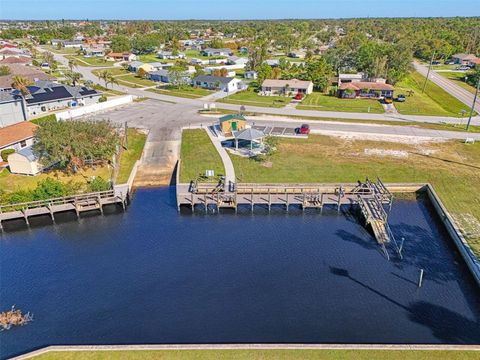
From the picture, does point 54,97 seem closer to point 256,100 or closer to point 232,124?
point 232,124

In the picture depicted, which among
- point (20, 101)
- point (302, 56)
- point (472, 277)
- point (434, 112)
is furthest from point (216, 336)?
point (302, 56)

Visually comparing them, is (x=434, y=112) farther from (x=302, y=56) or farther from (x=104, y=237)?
(x=302, y=56)

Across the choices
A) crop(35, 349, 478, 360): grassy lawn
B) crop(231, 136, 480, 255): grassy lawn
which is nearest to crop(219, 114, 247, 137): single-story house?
crop(231, 136, 480, 255): grassy lawn

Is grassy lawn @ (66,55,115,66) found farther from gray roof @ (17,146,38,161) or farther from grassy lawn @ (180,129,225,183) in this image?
gray roof @ (17,146,38,161)

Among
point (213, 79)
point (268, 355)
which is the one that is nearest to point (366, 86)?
point (213, 79)

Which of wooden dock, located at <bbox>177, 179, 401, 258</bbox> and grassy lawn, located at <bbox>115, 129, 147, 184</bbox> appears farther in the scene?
grassy lawn, located at <bbox>115, 129, 147, 184</bbox>
